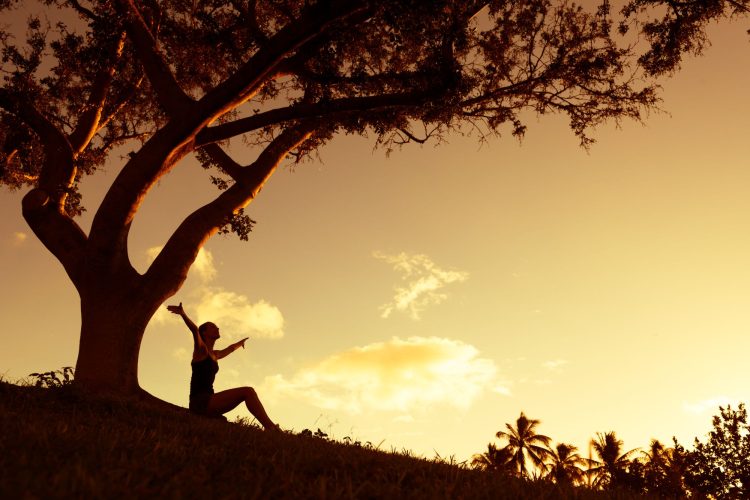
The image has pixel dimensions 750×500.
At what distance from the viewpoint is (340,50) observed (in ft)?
35.7

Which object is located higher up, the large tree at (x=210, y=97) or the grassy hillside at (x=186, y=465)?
the large tree at (x=210, y=97)

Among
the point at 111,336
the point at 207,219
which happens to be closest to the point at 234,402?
the point at 111,336

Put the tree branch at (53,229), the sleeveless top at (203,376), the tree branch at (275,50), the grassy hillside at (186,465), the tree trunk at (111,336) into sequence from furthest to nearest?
the tree branch at (53,229), the tree trunk at (111,336), the tree branch at (275,50), the sleeveless top at (203,376), the grassy hillside at (186,465)

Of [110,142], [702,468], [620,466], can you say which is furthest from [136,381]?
[620,466]

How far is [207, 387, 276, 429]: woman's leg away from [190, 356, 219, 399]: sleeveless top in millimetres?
262

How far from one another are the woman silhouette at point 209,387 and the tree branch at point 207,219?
1.29 meters

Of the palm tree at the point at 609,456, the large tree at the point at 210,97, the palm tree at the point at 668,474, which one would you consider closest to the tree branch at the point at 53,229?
the large tree at the point at 210,97

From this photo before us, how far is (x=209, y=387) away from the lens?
29.0 feet

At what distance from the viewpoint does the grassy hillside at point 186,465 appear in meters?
3.44

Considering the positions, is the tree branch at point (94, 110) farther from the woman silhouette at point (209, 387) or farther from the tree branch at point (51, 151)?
the woman silhouette at point (209, 387)

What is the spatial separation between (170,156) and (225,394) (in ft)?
14.5

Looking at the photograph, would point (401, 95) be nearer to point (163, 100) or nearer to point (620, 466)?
point (163, 100)

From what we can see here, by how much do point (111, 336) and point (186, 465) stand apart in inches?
234

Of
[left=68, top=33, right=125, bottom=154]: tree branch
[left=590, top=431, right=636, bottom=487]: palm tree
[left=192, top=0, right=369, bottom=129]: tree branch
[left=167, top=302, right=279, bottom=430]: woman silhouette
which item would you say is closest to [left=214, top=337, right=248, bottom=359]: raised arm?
[left=167, top=302, right=279, bottom=430]: woman silhouette
